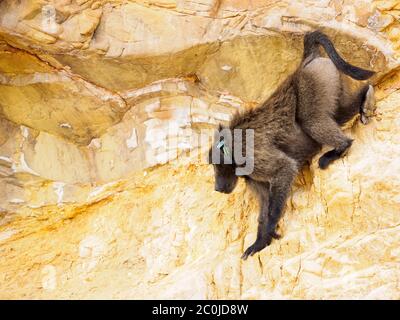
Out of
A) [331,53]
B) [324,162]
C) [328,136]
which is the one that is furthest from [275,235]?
[331,53]

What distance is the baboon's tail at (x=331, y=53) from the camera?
603cm

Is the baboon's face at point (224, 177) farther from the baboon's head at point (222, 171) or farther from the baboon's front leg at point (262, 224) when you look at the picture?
the baboon's front leg at point (262, 224)

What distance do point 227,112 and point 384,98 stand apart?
1.63 m

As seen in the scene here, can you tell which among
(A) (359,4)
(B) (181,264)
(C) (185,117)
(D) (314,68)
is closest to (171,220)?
(B) (181,264)

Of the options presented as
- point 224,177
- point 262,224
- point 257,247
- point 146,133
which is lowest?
point 257,247

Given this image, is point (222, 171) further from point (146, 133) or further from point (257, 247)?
point (146, 133)

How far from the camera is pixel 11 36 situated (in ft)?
21.6

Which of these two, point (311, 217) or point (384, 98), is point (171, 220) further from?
point (384, 98)

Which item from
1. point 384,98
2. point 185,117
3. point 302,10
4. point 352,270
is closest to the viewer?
point 352,270

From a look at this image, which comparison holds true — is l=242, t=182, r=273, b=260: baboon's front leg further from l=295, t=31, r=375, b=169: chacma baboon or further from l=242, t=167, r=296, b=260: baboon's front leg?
l=295, t=31, r=375, b=169: chacma baboon

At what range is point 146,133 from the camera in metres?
7.03

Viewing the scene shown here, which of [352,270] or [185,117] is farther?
[185,117]

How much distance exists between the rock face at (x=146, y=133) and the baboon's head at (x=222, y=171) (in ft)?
0.99

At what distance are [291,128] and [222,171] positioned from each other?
75cm
